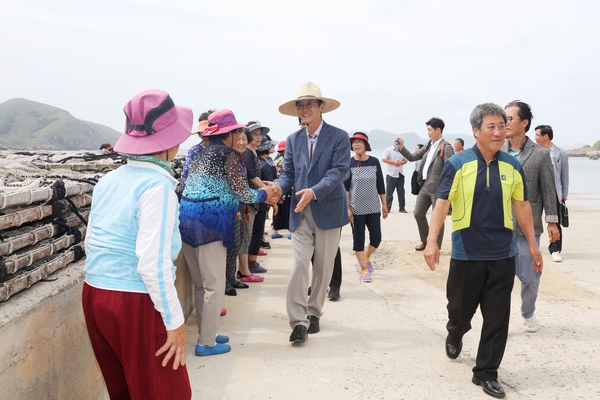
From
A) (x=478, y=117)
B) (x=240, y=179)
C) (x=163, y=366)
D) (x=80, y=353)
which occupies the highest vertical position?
(x=478, y=117)

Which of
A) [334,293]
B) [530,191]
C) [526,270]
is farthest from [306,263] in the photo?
[530,191]

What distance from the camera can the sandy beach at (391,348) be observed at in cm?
348

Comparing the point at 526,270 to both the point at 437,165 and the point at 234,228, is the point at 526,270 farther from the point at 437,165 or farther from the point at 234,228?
the point at 437,165

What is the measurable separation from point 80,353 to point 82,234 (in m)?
0.74

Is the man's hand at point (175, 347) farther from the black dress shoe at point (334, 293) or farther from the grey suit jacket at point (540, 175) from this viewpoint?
the black dress shoe at point (334, 293)

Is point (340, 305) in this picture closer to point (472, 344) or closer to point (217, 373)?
point (472, 344)

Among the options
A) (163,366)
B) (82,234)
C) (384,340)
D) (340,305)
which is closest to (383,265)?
(340,305)

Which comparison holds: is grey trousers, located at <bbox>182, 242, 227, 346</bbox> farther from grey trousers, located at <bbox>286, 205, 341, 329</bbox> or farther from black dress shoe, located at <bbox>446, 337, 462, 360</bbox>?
black dress shoe, located at <bbox>446, 337, 462, 360</bbox>

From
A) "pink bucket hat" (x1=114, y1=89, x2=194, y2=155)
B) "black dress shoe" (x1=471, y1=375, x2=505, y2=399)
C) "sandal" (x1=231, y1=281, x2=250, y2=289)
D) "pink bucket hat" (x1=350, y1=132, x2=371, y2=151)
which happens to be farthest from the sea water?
"pink bucket hat" (x1=114, y1=89, x2=194, y2=155)

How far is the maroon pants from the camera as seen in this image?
1990 mm

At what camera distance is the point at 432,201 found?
→ 291 inches

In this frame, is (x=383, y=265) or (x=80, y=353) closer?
(x=80, y=353)

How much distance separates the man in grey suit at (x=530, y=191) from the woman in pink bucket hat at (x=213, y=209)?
2426 millimetres

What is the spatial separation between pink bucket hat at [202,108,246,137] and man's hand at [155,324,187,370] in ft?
7.26
